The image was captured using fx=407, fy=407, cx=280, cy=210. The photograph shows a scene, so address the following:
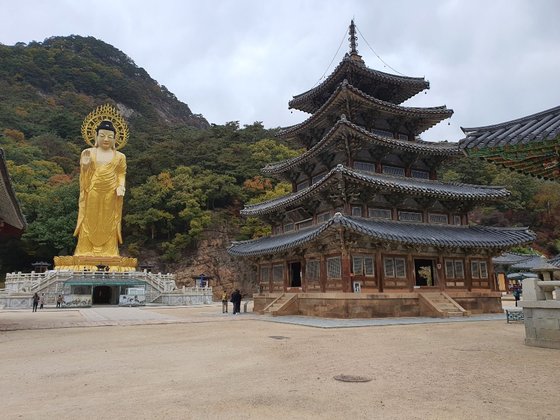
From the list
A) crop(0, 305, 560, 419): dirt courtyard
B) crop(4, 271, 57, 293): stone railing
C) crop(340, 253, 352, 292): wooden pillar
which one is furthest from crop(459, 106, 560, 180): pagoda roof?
crop(4, 271, 57, 293): stone railing

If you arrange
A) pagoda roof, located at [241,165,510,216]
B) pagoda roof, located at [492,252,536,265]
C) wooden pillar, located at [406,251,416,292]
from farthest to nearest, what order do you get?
pagoda roof, located at [492,252,536,265], wooden pillar, located at [406,251,416,292], pagoda roof, located at [241,165,510,216]

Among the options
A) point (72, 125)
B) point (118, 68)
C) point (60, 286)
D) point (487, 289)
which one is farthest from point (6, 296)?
point (118, 68)

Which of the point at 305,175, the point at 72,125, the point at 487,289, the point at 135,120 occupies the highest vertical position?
the point at 135,120

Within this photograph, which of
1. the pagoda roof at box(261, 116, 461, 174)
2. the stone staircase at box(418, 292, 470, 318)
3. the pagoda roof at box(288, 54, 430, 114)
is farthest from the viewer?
the pagoda roof at box(288, 54, 430, 114)

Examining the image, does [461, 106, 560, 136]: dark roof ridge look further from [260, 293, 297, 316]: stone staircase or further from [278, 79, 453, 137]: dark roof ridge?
[260, 293, 297, 316]: stone staircase

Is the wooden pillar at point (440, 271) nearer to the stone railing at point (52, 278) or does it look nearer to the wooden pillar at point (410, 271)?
the wooden pillar at point (410, 271)

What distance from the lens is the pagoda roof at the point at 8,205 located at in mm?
14070

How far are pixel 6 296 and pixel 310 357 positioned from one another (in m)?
34.4

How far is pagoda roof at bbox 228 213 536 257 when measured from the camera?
1911cm

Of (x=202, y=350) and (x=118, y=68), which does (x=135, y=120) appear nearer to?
(x=118, y=68)

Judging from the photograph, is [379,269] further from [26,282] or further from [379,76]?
[26,282]

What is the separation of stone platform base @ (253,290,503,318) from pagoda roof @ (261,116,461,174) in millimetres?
8050

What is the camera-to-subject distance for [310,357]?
10047 mm

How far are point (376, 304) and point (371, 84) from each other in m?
14.2
